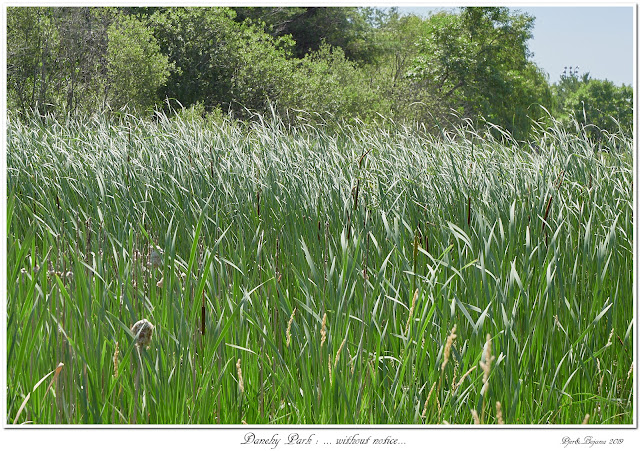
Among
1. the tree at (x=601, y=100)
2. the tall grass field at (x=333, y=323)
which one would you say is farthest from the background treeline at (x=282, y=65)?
the tall grass field at (x=333, y=323)

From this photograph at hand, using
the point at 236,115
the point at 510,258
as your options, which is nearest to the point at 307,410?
the point at 510,258

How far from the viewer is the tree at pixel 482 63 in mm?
20734

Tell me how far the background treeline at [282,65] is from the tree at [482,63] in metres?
0.05

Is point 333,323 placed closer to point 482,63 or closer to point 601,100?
point 482,63

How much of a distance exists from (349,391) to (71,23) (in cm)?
1056

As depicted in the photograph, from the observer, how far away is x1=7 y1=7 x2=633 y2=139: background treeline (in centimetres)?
970

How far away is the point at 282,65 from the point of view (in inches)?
565

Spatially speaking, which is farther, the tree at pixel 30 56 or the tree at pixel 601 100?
the tree at pixel 601 100

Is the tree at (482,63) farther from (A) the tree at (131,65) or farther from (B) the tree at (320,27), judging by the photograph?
(A) the tree at (131,65)

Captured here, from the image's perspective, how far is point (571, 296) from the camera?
215 centimetres

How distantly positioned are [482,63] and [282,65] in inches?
397

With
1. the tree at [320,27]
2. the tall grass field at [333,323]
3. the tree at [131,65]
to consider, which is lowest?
the tall grass field at [333,323]

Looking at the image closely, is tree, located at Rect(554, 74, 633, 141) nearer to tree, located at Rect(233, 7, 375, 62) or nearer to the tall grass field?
tree, located at Rect(233, 7, 375, 62)
